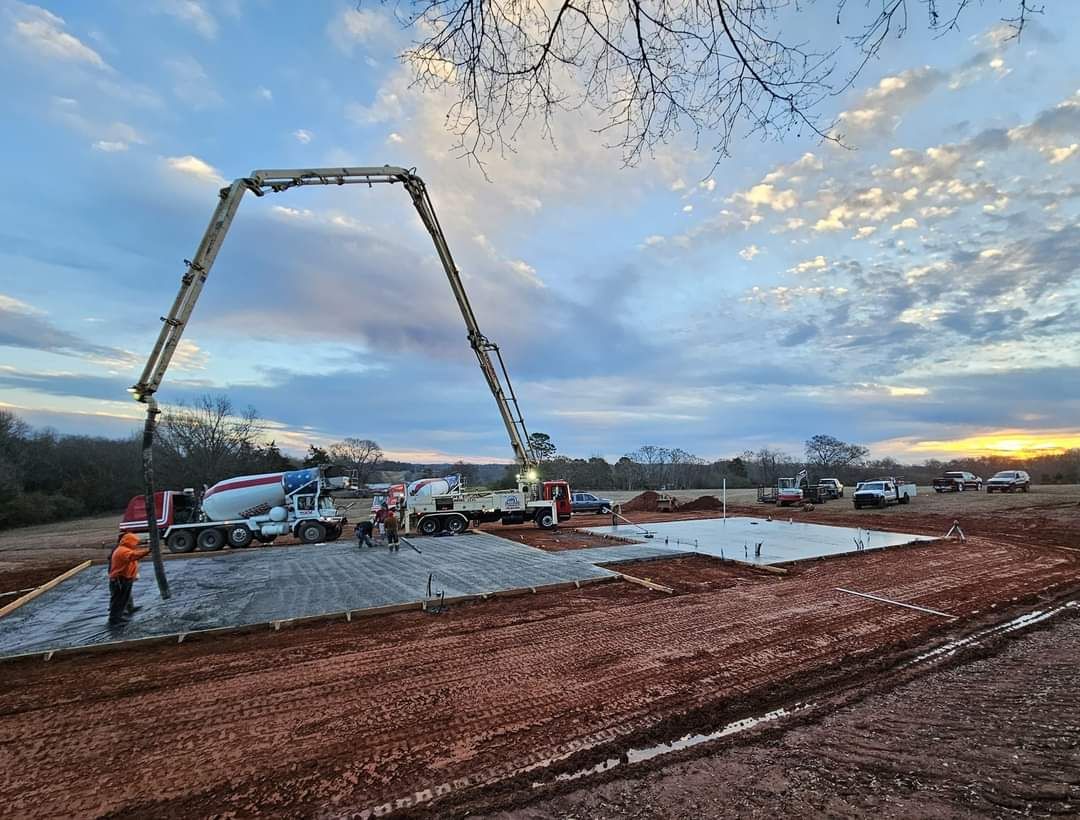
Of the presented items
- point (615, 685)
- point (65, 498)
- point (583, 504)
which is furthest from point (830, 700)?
point (65, 498)

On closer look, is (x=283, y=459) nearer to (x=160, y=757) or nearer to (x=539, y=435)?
(x=539, y=435)

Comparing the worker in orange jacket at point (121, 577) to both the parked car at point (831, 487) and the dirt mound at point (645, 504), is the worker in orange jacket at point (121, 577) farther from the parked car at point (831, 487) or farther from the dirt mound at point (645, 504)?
the parked car at point (831, 487)

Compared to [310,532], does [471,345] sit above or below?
above

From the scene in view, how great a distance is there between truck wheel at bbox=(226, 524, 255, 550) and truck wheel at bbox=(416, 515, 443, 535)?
621 cm

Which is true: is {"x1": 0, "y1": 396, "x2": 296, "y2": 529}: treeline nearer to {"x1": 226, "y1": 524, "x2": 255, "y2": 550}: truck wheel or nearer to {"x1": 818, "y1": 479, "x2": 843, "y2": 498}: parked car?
{"x1": 226, "y1": 524, "x2": 255, "y2": 550}: truck wheel

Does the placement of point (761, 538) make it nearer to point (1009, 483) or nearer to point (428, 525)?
point (428, 525)

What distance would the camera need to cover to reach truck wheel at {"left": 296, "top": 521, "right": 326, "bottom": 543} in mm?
19375

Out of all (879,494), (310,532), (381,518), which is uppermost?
(879,494)

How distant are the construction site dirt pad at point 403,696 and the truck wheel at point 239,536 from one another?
497 inches

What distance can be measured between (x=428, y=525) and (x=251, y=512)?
6649mm

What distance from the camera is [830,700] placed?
5.27 meters

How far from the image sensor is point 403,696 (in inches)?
216

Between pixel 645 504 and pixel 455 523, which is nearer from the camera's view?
pixel 455 523

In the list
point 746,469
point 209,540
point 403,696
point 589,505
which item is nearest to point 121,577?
point 403,696
